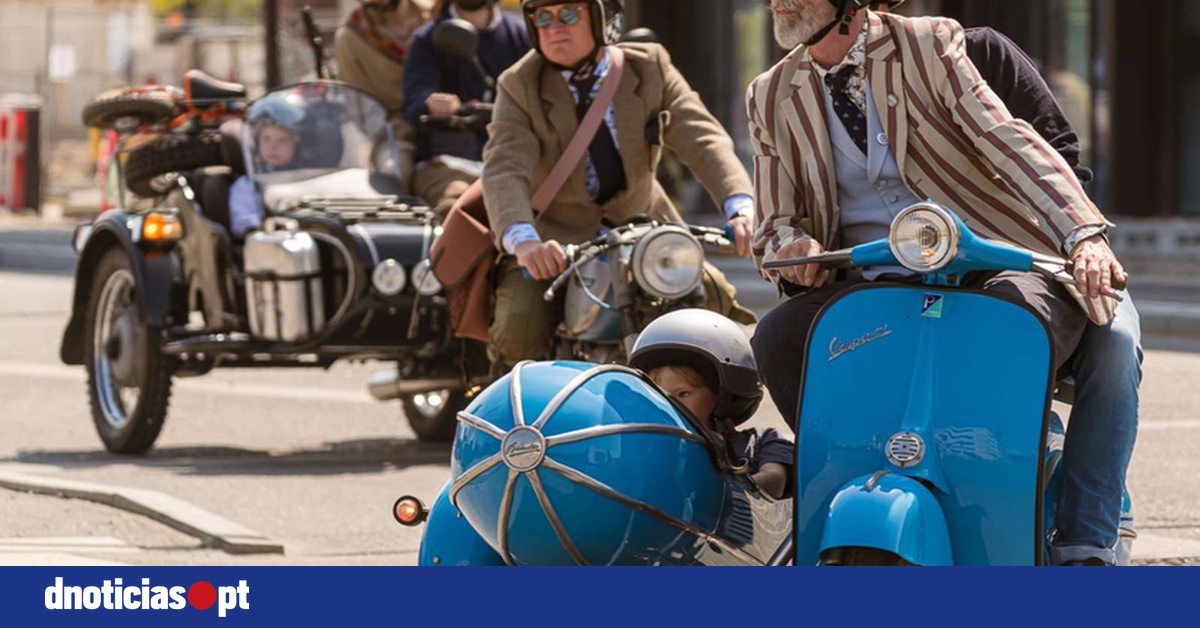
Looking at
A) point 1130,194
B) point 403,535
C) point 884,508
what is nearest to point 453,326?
point 403,535

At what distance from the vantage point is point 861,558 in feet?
14.9

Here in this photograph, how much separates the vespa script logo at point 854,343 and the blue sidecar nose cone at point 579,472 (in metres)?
0.38

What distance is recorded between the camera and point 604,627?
427 centimetres

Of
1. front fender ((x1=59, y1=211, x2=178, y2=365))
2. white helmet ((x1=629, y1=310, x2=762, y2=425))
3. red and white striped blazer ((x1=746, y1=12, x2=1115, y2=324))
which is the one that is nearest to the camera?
red and white striped blazer ((x1=746, y1=12, x2=1115, y2=324))

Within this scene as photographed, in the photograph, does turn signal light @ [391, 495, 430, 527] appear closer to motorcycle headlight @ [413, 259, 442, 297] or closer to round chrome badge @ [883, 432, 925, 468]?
round chrome badge @ [883, 432, 925, 468]

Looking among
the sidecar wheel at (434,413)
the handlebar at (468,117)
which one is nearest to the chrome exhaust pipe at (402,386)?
the sidecar wheel at (434,413)

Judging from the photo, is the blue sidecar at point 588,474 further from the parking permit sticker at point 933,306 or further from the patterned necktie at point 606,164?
the patterned necktie at point 606,164

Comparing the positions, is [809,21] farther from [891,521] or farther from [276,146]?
[276,146]

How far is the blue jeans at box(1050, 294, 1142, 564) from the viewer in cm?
496

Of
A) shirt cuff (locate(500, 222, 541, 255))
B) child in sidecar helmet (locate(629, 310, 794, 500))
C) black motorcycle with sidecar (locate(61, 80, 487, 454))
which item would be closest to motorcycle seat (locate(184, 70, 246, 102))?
black motorcycle with sidecar (locate(61, 80, 487, 454))

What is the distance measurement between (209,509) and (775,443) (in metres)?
3.59

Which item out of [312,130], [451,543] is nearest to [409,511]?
[451,543]

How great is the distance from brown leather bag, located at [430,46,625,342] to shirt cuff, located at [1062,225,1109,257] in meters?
3.32

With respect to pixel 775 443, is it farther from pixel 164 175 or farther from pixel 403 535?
pixel 164 175
